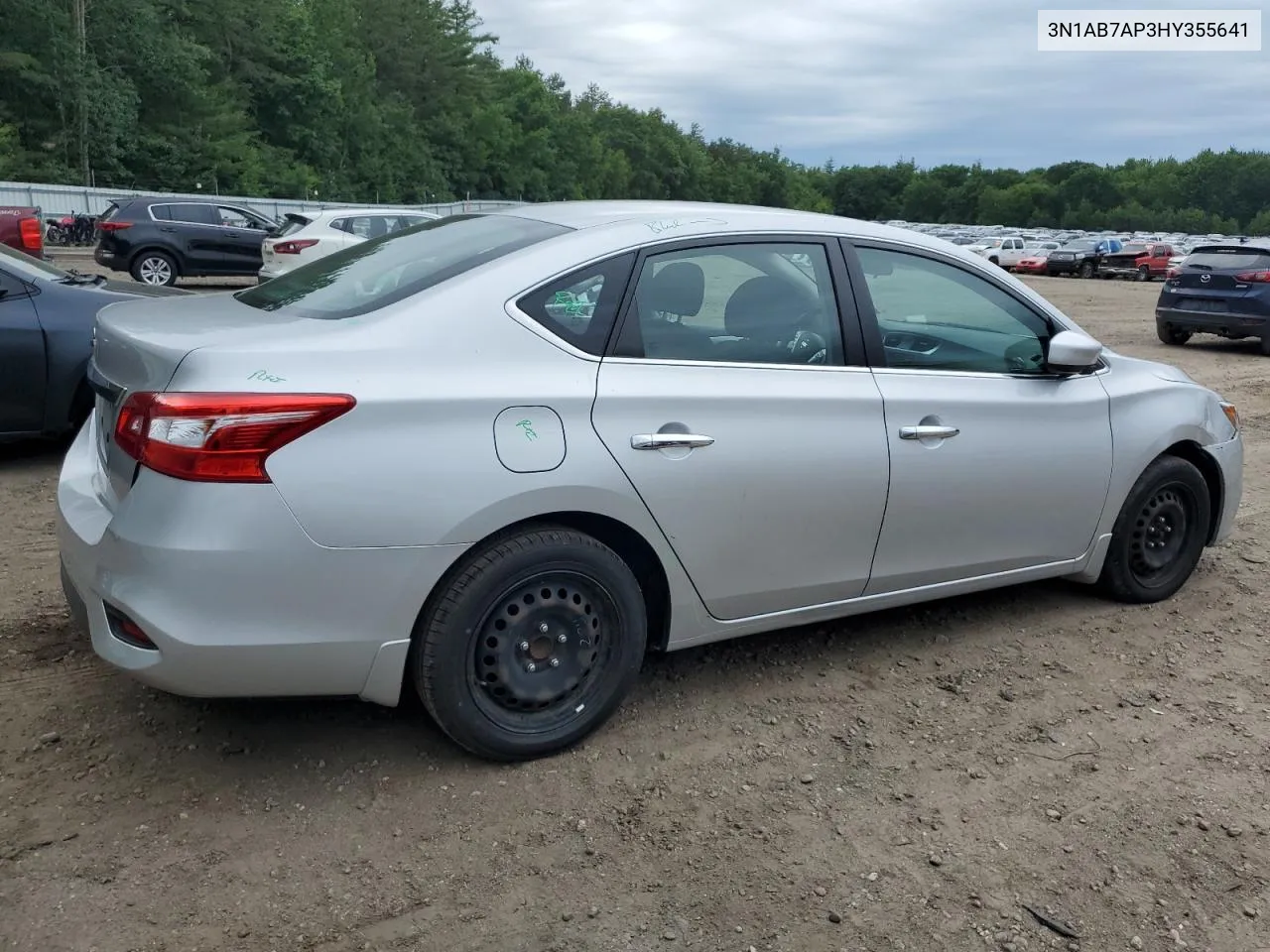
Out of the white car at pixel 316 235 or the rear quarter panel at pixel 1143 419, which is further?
the white car at pixel 316 235

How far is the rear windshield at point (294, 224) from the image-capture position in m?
17.0

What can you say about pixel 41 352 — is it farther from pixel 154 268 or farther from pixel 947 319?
pixel 154 268

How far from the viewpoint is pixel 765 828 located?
121 inches

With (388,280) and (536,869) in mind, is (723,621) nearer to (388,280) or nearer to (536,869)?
(536,869)

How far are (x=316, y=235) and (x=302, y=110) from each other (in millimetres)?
40742

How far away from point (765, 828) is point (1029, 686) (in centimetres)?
147

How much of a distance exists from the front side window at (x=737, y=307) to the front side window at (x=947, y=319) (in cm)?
24

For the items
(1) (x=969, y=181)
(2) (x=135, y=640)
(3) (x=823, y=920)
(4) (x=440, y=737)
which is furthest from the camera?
(1) (x=969, y=181)

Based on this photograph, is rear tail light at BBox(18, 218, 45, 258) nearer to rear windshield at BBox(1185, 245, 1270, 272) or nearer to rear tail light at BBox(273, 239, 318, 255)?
rear tail light at BBox(273, 239, 318, 255)

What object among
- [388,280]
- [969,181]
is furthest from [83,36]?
[969,181]

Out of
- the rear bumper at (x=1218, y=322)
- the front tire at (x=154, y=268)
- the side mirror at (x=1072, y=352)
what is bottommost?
the front tire at (x=154, y=268)

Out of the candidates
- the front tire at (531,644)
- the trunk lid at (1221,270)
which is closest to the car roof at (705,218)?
the front tire at (531,644)

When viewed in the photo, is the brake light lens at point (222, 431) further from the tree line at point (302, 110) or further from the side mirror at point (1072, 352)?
the tree line at point (302, 110)

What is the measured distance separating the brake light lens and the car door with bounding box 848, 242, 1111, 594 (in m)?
2.00
